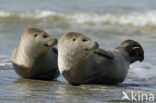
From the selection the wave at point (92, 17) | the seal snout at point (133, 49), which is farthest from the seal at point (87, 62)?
the wave at point (92, 17)

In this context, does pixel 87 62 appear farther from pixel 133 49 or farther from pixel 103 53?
pixel 133 49

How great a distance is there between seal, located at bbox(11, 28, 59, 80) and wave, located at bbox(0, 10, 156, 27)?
10866 millimetres

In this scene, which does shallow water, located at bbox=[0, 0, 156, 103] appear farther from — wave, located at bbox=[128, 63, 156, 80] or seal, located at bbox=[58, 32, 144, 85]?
seal, located at bbox=[58, 32, 144, 85]

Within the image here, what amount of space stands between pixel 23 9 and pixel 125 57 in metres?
13.3

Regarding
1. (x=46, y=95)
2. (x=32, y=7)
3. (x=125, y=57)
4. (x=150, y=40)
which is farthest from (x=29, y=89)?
(x=32, y=7)

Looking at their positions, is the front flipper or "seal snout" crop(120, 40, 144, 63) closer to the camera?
the front flipper

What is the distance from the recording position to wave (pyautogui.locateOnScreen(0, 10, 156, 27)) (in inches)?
730

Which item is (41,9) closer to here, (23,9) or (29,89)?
(23,9)

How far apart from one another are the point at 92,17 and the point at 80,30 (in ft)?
8.40

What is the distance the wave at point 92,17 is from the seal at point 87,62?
1093 cm

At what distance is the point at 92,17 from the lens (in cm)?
1920

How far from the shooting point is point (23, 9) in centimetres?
2045

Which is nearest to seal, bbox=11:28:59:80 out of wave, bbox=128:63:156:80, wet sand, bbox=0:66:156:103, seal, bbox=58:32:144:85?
wet sand, bbox=0:66:156:103

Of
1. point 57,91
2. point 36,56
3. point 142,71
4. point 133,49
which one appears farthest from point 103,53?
point 142,71
